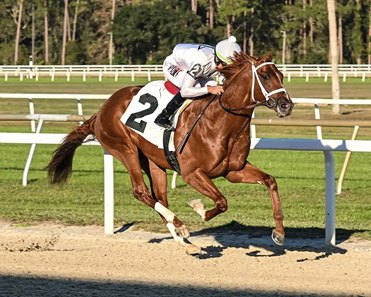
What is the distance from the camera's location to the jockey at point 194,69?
736 centimetres

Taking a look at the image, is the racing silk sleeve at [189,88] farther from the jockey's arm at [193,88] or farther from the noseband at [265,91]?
the noseband at [265,91]

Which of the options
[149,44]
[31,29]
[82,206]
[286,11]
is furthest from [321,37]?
[82,206]

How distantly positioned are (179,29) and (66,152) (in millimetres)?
63021

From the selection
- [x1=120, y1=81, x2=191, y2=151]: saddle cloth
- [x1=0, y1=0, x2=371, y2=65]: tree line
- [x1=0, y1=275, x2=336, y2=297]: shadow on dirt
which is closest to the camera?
[x1=0, y1=275, x2=336, y2=297]: shadow on dirt

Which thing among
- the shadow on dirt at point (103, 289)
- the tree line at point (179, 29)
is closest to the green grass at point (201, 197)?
the shadow on dirt at point (103, 289)

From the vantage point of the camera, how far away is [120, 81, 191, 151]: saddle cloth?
25.4 ft

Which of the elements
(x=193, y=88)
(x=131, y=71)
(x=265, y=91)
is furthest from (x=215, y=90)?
(x=131, y=71)

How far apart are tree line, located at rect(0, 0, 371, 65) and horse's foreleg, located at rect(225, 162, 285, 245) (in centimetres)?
6000

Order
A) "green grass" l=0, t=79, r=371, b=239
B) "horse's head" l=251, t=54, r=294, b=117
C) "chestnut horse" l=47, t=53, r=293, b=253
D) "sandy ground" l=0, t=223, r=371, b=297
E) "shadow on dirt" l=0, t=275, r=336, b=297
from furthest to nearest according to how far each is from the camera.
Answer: "green grass" l=0, t=79, r=371, b=239
"chestnut horse" l=47, t=53, r=293, b=253
"horse's head" l=251, t=54, r=294, b=117
"sandy ground" l=0, t=223, r=371, b=297
"shadow on dirt" l=0, t=275, r=336, b=297

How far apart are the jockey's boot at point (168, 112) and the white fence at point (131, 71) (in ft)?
138

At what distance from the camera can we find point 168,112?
7637 millimetres

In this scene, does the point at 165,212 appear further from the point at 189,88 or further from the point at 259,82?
the point at 259,82

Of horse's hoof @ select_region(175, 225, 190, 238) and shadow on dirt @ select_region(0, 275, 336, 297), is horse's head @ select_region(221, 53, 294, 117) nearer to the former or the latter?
horse's hoof @ select_region(175, 225, 190, 238)

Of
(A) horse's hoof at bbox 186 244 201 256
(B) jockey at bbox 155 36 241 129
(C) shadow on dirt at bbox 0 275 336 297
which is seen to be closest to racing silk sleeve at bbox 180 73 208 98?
(B) jockey at bbox 155 36 241 129
